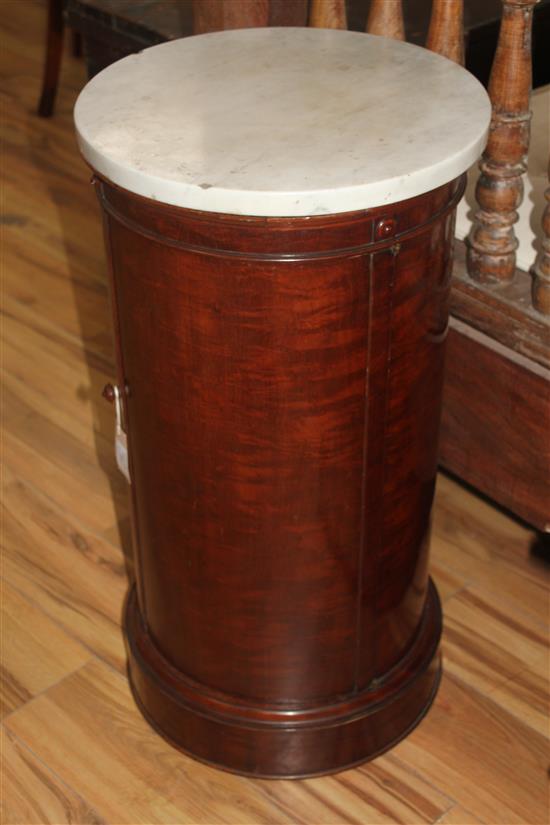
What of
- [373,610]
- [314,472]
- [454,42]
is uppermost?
[454,42]

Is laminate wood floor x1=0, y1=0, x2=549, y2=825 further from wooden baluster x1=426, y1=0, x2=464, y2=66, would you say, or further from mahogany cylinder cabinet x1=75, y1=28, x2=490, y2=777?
wooden baluster x1=426, y1=0, x2=464, y2=66

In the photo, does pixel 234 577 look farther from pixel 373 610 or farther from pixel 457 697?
pixel 457 697

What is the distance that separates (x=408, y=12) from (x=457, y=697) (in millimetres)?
1364

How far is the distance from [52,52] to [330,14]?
6.40ft

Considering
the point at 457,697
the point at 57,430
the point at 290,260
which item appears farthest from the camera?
the point at 57,430

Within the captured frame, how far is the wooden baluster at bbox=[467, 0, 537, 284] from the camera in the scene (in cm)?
159

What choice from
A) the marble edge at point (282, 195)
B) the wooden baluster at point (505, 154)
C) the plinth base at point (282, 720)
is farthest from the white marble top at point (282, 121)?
the plinth base at point (282, 720)

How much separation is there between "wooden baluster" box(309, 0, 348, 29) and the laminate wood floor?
33.7 inches

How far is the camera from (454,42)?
68.1 inches

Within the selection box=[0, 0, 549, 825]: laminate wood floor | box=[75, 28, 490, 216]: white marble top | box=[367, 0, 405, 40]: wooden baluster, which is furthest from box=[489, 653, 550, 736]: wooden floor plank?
box=[367, 0, 405, 40]: wooden baluster

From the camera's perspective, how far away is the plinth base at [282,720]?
1644 mm

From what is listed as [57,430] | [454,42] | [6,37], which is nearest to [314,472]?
[454,42]

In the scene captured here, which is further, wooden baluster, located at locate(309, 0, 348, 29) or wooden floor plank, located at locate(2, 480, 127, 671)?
wooden floor plank, located at locate(2, 480, 127, 671)

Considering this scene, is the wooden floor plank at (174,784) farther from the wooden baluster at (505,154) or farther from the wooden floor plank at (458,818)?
the wooden baluster at (505,154)
